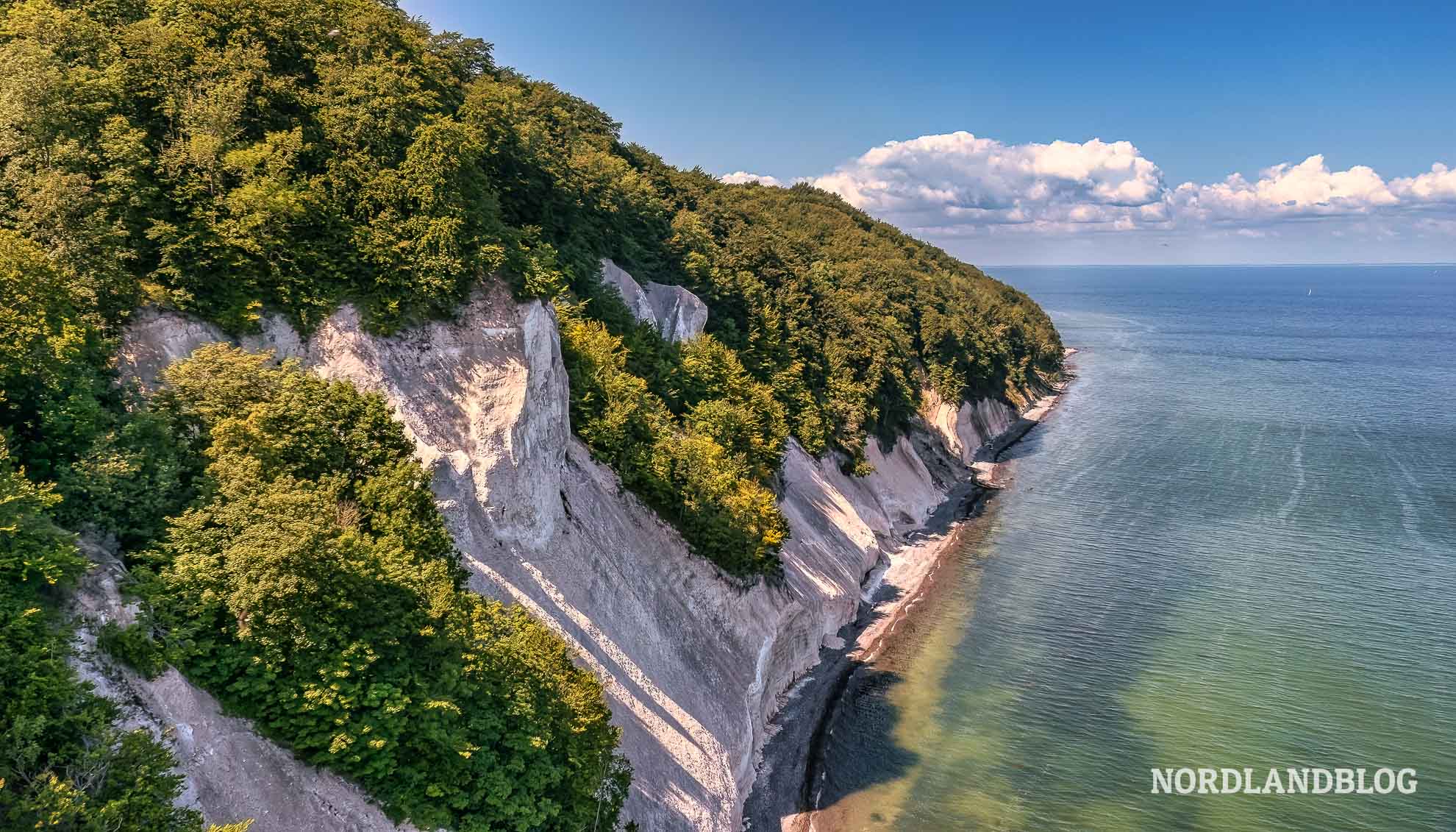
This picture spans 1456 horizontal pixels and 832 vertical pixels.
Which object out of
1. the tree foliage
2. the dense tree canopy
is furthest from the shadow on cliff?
the tree foliage

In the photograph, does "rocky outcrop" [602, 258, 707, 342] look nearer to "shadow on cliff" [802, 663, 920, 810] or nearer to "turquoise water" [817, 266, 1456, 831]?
"turquoise water" [817, 266, 1456, 831]

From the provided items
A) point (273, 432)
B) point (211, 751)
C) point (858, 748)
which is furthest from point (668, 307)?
point (211, 751)

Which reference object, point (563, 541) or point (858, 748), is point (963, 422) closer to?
point (858, 748)

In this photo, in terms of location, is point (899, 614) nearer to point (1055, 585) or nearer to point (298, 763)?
point (1055, 585)

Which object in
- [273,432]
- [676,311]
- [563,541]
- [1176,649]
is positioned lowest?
[1176,649]

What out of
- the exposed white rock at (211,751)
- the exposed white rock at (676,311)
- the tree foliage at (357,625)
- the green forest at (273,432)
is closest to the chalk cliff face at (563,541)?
the exposed white rock at (211,751)

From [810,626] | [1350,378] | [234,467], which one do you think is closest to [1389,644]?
[810,626]
